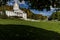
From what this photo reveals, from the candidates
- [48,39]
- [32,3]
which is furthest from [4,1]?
[48,39]

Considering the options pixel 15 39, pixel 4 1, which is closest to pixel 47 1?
pixel 4 1

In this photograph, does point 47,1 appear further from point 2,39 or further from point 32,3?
point 2,39

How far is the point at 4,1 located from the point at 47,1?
2433 mm

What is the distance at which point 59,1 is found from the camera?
10.2m

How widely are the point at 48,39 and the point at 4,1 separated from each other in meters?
3.84

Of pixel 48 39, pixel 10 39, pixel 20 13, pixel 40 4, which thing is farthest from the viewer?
pixel 20 13

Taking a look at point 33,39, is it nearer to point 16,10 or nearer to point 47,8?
point 47,8

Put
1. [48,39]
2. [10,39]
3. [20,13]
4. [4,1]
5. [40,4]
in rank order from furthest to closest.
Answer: [20,13] < [48,39] < [10,39] < [4,1] < [40,4]

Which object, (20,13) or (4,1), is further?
(20,13)

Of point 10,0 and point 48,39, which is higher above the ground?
point 10,0

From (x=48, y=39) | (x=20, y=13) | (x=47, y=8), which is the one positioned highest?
(x=47, y=8)

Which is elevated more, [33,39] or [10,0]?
[10,0]

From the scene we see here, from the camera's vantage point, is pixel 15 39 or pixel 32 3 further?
pixel 15 39

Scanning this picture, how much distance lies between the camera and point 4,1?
11.3 metres
